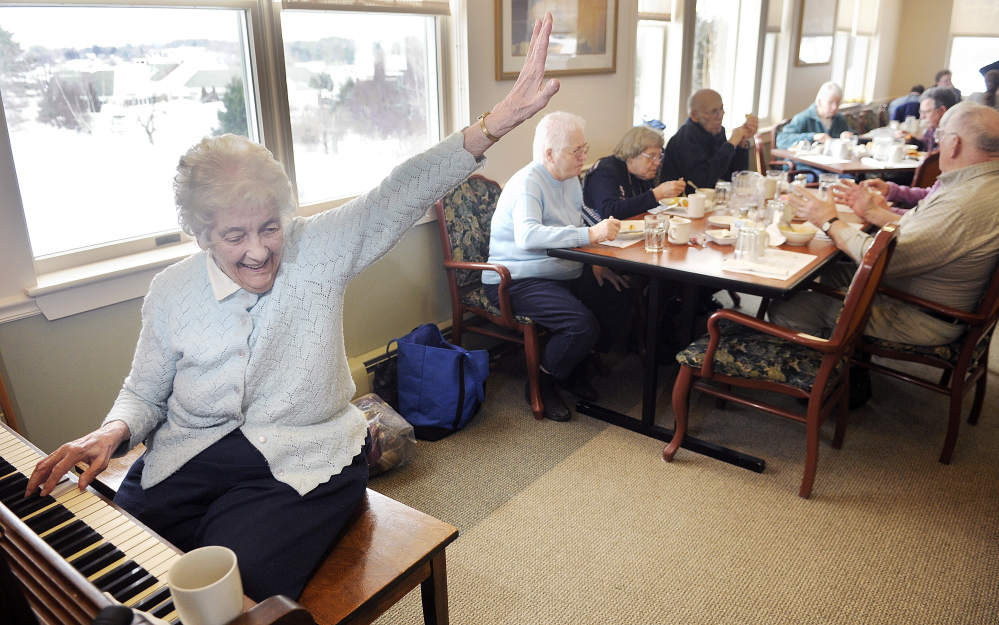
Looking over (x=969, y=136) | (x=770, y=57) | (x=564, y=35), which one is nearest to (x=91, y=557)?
(x=969, y=136)

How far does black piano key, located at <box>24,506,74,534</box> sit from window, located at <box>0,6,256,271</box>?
Result: 122 centimetres

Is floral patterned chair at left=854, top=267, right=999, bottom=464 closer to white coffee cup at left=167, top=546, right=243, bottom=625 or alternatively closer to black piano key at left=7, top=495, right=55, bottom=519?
white coffee cup at left=167, top=546, right=243, bottom=625

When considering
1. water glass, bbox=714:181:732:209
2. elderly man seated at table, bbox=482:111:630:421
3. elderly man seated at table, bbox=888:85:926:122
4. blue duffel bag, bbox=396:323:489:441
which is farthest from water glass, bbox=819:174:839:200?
elderly man seated at table, bbox=888:85:926:122

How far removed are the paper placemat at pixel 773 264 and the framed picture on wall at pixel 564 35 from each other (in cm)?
134

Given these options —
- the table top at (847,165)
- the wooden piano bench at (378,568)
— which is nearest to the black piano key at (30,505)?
the wooden piano bench at (378,568)

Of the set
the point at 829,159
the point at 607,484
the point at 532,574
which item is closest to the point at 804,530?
the point at 607,484

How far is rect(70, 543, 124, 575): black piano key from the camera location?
1012 mm

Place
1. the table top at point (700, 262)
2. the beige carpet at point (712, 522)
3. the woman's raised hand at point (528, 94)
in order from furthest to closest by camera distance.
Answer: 1. the table top at point (700, 262)
2. the beige carpet at point (712, 522)
3. the woman's raised hand at point (528, 94)

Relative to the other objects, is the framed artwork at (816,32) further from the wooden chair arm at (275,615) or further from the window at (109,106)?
the wooden chair arm at (275,615)

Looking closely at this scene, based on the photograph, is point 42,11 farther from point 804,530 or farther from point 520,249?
point 804,530

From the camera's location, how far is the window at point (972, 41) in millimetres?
8008

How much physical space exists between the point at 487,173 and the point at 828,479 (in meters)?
1.97

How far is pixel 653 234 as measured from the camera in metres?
2.54

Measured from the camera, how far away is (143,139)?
229 centimetres
